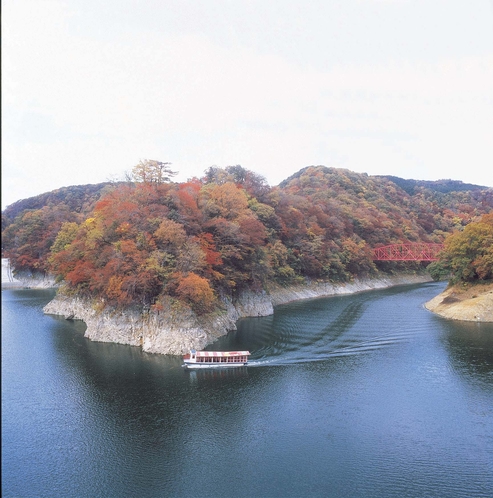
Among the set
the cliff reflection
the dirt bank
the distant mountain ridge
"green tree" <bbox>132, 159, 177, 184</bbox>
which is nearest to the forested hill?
"green tree" <bbox>132, 159, 177, 184</bbox>

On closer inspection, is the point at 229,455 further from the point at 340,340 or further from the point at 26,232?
the point at 26,232

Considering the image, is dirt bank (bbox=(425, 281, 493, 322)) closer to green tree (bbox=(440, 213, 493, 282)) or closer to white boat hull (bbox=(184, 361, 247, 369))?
green tree (bbox=(440, 213, 493, 282))

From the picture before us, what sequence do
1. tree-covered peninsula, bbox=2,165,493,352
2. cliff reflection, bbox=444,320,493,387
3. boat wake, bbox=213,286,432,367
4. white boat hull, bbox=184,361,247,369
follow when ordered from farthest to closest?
tree-covered peninsula, bbox=2,165,493,352 < boat wake, bbox=213,286,432,367 < white boat hull, bbox=184,361,247,369 < cliff reflection, bbox=444,320,493,387

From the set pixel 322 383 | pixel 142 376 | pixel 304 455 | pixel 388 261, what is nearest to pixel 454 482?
pixel 304 455

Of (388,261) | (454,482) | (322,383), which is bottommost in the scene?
(454,482)

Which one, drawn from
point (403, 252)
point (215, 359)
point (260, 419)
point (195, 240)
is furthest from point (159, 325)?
point (403, 252)

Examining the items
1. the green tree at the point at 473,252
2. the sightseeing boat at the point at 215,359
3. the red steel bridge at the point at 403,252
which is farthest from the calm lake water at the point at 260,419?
the red steel bridge at the point at 403,252
